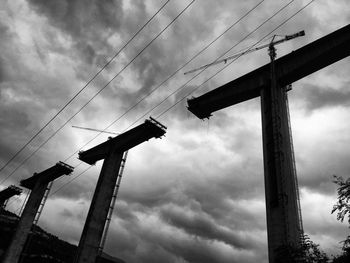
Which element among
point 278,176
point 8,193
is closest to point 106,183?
point 278,176

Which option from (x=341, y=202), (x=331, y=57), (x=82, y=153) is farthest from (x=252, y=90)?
(x=82, y=153)

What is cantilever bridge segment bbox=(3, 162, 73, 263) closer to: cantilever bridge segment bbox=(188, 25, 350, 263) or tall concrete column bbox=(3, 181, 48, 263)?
tall concrete column bbox=(3, 181, 48, 263)

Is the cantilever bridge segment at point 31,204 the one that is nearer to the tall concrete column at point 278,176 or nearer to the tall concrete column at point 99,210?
the tall concrete column at point 99,210

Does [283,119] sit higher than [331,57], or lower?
lower

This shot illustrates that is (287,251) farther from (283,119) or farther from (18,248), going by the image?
(18,248)

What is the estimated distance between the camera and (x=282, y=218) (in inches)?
803

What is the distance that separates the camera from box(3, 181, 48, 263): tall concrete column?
166 ft

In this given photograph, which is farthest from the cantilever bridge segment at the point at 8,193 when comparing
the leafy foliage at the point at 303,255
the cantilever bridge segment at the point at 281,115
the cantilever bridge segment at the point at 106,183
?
the leafy foliage at the point at 303,255

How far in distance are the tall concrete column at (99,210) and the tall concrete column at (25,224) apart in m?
22.1

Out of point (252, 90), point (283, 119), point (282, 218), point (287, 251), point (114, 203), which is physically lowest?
point (287, 251)

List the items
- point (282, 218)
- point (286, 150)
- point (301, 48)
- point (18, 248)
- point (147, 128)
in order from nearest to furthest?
point (282, 218) < point (286, 150) < point (301, 48) < point (147, 128) < point (18, 248)

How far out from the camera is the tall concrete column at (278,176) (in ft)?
66.2

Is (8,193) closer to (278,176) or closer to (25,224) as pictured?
(25,224)

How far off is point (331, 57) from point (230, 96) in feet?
30.4
